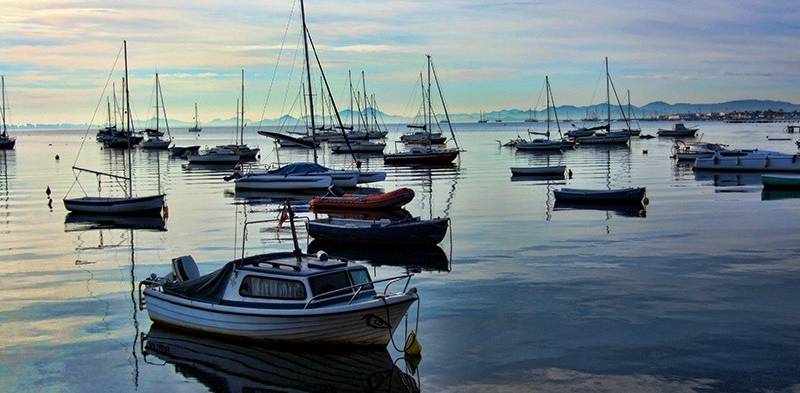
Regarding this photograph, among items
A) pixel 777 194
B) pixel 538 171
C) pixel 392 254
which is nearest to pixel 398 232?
pixel 392 254

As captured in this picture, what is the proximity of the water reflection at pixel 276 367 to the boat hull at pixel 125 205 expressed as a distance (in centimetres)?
3195

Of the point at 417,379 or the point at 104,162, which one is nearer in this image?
the point at 417,379

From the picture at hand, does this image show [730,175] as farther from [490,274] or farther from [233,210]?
[490,274]

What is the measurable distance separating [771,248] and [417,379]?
22.8 metres

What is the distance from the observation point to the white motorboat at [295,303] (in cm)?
2178

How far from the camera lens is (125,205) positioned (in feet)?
179

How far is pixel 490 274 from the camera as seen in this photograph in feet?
106

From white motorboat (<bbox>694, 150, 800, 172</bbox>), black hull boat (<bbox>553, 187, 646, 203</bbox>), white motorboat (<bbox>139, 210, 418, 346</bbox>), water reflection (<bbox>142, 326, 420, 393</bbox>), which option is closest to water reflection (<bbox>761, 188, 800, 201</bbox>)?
black hull boat (<bbox>553, 187, 646, 203</bbox>)

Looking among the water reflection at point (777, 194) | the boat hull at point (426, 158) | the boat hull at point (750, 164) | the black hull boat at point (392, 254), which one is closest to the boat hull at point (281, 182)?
the black hull boat at point (392, 254)

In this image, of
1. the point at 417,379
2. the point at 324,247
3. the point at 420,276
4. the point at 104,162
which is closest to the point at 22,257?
the point at 324,247

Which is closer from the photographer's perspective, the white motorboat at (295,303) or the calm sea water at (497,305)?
the calm sea water at (497,305)

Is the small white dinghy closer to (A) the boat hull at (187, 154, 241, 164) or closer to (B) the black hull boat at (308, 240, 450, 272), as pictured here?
(A) the boat hull at (187, 154, 241, 164)

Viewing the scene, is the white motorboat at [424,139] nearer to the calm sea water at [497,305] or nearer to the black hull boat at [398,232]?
the calm sea water at [497,305]

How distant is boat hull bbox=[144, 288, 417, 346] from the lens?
2161 cm
